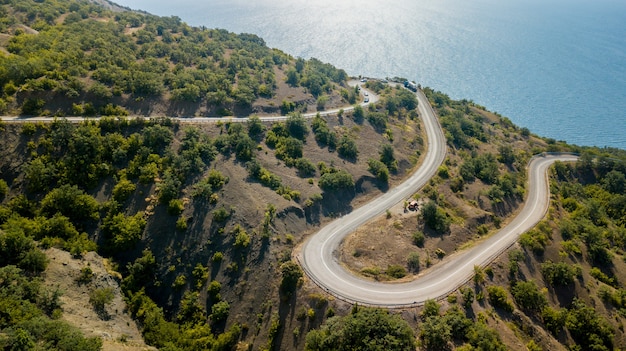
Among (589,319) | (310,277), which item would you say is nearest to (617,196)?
(589,319)

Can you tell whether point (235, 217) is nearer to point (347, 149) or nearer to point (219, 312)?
point (219, 312)

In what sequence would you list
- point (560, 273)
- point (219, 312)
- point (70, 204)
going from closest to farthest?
point (219, 312) < point (560, 273) < point (70, 204)

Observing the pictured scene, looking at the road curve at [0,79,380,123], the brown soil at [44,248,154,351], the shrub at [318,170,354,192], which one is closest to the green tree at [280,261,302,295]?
the brown soil at [44,248,154,351]

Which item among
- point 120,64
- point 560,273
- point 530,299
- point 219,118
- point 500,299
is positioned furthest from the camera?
point 120,64

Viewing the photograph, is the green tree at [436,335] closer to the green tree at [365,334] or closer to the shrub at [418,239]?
the green tree at [365,334]

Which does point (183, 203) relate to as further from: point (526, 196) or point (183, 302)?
point (526, 196)

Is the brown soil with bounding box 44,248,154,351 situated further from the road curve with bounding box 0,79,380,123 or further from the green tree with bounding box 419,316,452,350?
the green tree with bounding box 419,316,452,350

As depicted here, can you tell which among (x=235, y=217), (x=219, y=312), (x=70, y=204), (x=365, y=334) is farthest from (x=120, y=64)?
(x=365, y=334)
